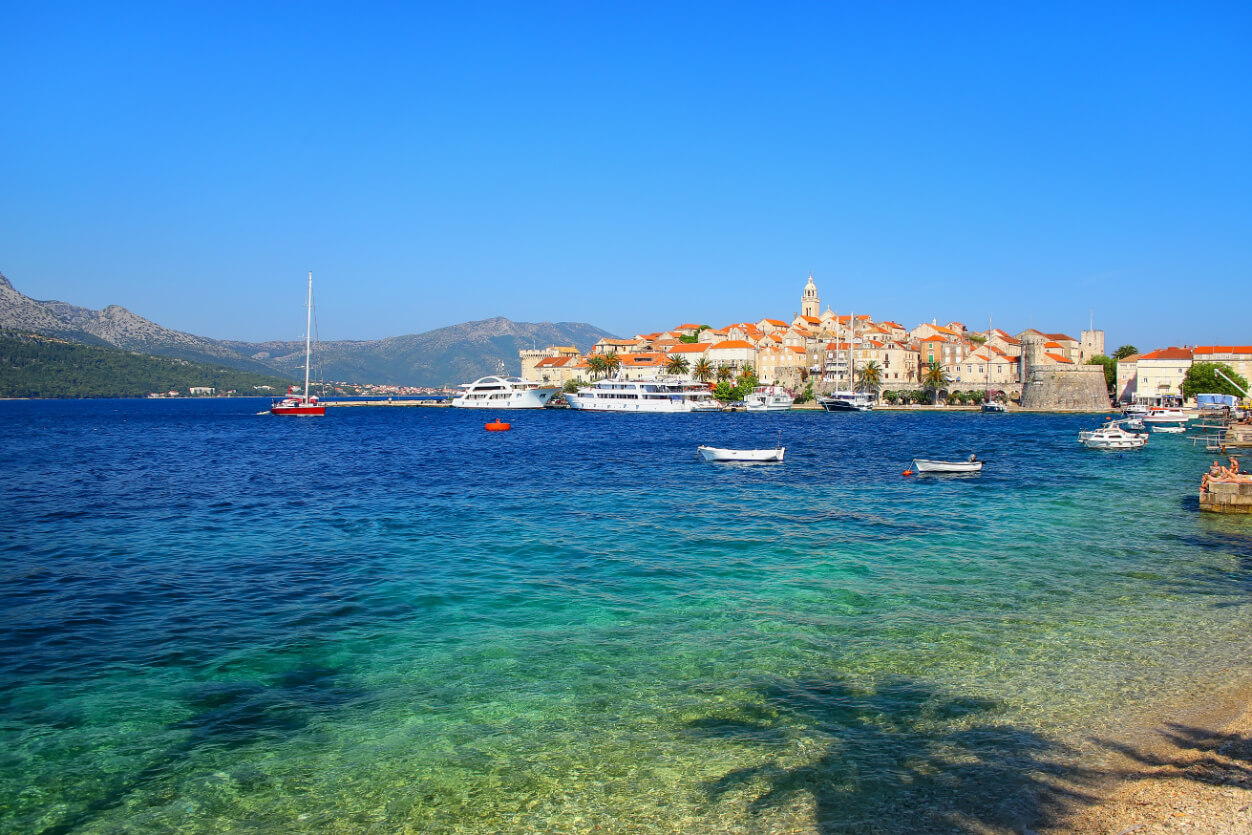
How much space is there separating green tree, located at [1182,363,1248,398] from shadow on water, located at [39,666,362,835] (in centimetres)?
10935

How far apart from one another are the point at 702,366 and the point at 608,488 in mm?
109018

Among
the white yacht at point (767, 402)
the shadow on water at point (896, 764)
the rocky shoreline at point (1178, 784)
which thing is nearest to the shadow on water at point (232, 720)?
the shadow on water at point (896, 764)

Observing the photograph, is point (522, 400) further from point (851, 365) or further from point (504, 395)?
point (851, 365)

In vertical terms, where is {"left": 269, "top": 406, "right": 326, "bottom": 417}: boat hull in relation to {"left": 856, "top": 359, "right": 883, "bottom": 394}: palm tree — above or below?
below

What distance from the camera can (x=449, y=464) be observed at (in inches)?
1647

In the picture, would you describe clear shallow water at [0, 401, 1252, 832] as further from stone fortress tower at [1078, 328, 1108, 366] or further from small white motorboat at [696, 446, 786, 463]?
stone fortress tower at [1078, 328, 1108, 366]

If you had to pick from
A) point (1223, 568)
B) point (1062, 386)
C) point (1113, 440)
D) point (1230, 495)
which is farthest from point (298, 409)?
point (1062, 386)

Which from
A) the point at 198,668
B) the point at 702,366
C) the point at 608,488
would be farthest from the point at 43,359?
the point at 198,668

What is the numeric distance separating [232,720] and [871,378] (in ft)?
407

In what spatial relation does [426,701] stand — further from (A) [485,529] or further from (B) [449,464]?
(B) [449,464]

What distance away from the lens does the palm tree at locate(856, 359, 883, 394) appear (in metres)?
124

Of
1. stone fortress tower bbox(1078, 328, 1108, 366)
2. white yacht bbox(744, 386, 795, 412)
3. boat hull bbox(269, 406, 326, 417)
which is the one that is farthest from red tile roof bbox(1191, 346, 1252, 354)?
boat hull bbox(269, 406, 326, 417)

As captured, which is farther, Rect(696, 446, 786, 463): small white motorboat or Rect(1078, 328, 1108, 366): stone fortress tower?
Rect(1078, 328, 1108, 366): stone fortress tower

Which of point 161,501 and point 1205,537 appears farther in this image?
point 161,501
